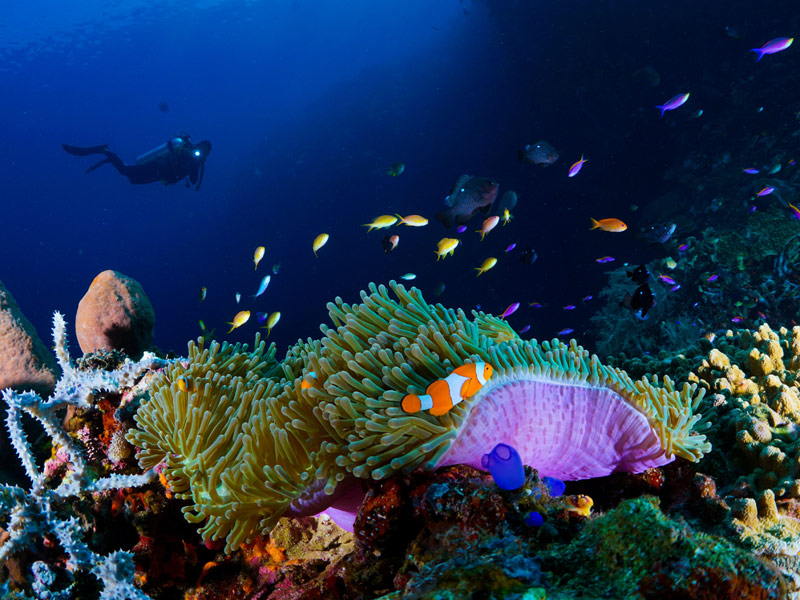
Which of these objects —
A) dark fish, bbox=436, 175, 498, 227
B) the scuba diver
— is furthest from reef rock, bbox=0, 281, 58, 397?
the scuba diver

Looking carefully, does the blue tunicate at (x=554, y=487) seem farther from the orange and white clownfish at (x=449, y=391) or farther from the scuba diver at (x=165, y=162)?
the scuba diver at (x=165, y=162)

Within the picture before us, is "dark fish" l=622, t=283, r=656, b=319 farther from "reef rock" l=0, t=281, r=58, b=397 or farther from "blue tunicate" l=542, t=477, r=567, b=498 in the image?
"reef rock" l=0, t=281, r=58, b=397

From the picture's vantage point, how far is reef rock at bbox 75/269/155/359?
15.7 ft

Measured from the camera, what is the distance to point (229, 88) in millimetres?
71250

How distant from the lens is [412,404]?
6.14 ft

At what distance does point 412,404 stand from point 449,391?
17 centimetres

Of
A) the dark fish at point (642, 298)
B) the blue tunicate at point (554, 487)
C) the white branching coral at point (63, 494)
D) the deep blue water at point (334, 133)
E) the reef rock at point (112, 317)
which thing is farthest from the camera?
the deep blue water at point (334, 133)

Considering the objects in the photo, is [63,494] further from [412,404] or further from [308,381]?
[412,404]

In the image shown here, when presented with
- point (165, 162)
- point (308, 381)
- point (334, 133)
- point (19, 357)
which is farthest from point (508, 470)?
point (334, 133)

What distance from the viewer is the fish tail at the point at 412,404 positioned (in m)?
1.86

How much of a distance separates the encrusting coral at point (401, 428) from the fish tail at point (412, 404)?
2.3 inches

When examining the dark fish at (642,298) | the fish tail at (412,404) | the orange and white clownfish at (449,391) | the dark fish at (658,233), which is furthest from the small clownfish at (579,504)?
the dark fish at (658,233)

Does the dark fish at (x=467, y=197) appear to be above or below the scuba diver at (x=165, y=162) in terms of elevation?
below

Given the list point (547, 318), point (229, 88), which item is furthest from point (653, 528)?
point (229, 88)
